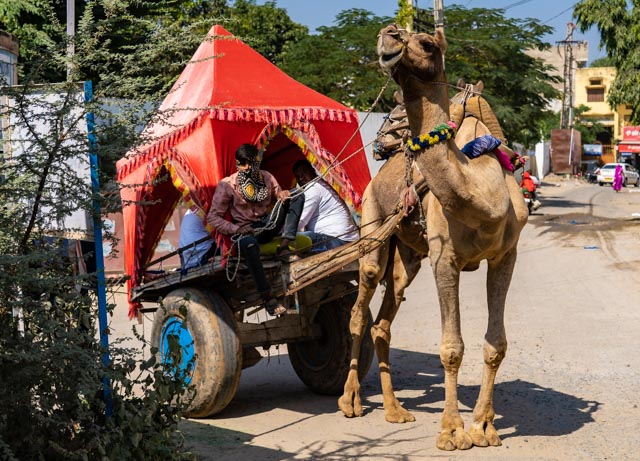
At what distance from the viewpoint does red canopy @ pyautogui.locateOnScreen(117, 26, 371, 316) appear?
8562 millimetres

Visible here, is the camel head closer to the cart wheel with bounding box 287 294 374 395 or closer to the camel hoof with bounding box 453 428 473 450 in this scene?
the camel hoof with bounding box 453 428 473 450

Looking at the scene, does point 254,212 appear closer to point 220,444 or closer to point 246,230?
point 246,230

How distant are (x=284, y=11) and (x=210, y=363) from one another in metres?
37.6

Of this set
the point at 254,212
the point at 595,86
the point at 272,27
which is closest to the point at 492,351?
the point at 254,212

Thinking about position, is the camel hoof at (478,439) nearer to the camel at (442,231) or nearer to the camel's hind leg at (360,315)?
the camel at (442,231)

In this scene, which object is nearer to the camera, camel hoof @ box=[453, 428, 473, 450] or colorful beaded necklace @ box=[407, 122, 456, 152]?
colorful beaded necklace @ box=[407, 122, 456, 152]

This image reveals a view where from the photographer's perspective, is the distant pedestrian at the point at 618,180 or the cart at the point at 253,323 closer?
the cart at the point at 253,323

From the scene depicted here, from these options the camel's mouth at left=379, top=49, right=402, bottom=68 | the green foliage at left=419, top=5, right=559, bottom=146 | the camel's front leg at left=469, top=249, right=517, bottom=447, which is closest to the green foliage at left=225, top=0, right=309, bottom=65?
the green foliage at left=419, top=5, right=559, bottom=146

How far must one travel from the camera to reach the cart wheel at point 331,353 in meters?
9.31

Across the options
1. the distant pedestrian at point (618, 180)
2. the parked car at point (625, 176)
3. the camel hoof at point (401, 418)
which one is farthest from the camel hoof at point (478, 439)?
the parked car at point (625, 176)

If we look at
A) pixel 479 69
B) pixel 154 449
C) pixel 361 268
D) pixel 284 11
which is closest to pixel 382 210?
pixel 361 268

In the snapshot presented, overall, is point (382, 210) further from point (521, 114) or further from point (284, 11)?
point (284, 11)

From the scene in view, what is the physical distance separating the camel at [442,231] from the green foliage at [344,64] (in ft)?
68.6

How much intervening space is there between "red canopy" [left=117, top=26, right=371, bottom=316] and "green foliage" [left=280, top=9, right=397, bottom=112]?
20.1 metres
